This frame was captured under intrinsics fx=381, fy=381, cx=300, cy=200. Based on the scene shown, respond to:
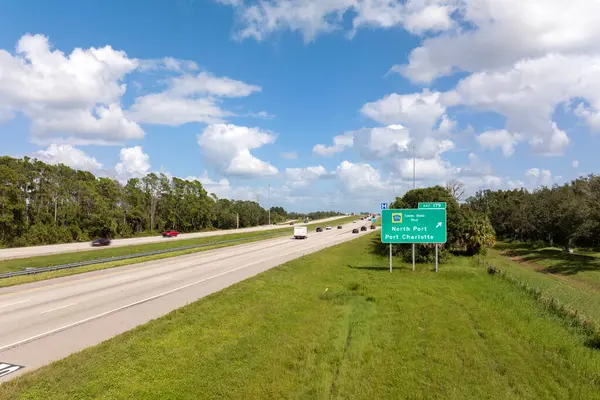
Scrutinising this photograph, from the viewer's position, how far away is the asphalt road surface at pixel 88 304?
511 inches

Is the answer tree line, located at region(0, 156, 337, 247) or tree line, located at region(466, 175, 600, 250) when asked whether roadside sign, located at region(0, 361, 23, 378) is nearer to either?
tree line, located at region(466, 175, 600, 250)

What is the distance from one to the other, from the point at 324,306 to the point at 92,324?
1022cm

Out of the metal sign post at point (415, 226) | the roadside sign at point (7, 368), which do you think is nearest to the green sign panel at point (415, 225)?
the metal sign post at point (415, 226)

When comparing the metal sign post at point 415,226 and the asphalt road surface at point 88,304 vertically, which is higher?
the metal sign post at point 415,226

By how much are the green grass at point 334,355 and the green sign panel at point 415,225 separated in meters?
11.0

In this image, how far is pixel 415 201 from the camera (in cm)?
4969

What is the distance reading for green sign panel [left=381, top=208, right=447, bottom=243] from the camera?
3117cm

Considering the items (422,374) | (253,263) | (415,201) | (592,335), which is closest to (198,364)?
(422,374)

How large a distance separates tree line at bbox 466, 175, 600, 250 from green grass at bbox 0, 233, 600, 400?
4183 cm

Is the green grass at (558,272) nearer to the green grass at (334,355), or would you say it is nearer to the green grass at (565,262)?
the green grass at (565,262)

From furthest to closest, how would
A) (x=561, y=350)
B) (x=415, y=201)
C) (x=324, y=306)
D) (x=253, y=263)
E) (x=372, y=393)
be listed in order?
1. (x=415, y=201)
2. (x=253, y=263)
3. (x=324, y=306)
4. (x=561, y=350)
5. (x=372, y=393)

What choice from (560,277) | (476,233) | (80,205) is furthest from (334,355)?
(80,205)

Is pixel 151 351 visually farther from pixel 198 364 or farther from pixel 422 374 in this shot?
pixel 422 374

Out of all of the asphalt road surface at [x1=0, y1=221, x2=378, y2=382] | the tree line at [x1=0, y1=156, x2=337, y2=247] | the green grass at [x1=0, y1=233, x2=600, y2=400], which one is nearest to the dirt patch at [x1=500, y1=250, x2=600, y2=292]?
the green grass at [x1=0, y1=233, x2=600, y2=400]
